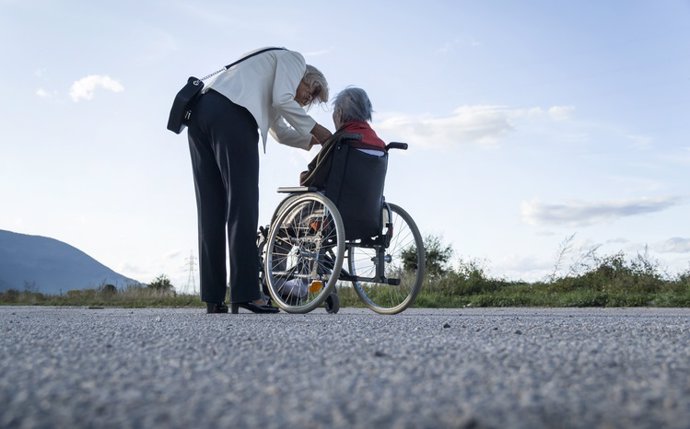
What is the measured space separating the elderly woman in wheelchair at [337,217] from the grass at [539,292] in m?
3.29

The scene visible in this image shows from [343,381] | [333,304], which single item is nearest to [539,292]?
[333,304]

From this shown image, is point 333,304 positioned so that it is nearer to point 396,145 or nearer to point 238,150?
point 396,145

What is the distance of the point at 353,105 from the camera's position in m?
5.92

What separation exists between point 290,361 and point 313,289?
10.2ft

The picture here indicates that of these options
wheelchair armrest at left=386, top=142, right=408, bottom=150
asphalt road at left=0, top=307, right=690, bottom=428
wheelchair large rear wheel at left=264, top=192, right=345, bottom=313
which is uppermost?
wheelchair armrest at left=386, top=142, right=408, bottom=150

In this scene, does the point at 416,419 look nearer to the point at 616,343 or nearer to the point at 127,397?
the point at 127,397

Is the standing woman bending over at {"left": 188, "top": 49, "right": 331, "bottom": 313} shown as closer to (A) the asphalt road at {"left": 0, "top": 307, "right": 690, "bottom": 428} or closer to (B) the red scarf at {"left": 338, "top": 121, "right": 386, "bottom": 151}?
(B) the red scarf at {"left": 338, "top": 121, "right": 386, "bottom": 151}

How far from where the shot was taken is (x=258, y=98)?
220 inches

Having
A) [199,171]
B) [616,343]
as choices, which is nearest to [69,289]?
[199,171]

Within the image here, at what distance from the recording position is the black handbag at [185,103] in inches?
221

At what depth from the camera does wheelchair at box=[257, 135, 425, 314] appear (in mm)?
5551

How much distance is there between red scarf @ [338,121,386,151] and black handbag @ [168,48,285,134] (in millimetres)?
846

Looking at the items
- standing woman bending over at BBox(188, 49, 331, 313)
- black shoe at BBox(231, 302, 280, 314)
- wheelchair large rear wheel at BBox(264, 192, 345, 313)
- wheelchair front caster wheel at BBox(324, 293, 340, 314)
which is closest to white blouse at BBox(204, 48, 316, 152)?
standing woman bending over at BBox(188, 49, 331, 313)

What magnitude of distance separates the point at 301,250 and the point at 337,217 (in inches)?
19.6
